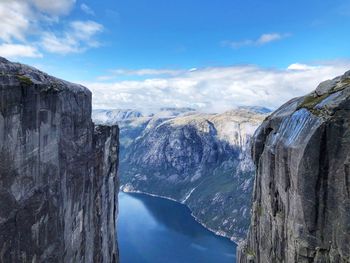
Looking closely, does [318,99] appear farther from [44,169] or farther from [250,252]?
[250,252]

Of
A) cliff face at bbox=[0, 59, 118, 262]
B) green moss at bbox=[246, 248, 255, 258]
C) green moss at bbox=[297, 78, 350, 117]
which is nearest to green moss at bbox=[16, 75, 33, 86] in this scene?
cliff face at bbox=[0, 59, 118, 262]

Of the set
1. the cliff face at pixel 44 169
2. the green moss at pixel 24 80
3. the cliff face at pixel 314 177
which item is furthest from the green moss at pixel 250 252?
the green moss at pixel 24 80

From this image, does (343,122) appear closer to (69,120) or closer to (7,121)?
(7,121)

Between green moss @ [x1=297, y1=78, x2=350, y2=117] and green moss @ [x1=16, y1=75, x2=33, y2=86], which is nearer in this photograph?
green moss @ [x1=16, y1=75, x2=33, y2=86]

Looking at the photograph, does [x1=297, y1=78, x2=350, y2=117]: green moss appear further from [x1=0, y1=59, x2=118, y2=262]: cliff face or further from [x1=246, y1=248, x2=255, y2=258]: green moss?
[x1=0, y1=59, x2=118, y2=262]: cliff face

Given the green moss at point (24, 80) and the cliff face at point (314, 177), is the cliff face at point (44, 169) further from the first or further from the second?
the cliff face at point (314, 177)

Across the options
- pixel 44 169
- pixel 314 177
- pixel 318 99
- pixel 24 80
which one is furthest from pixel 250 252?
pixel 24 80

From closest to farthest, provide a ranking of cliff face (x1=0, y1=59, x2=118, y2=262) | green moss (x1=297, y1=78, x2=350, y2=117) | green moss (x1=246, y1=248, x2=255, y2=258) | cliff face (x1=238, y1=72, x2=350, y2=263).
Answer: cliff face (x1=238, y1=72, x2=350, y2=263) → cliff face (x1=0, y1=59, x2=118, y2=262) → green moss (x1=297, y1=78, x2=350, y2=117) → green moss (x1=246, y1=248, x2=255, y2=258)
